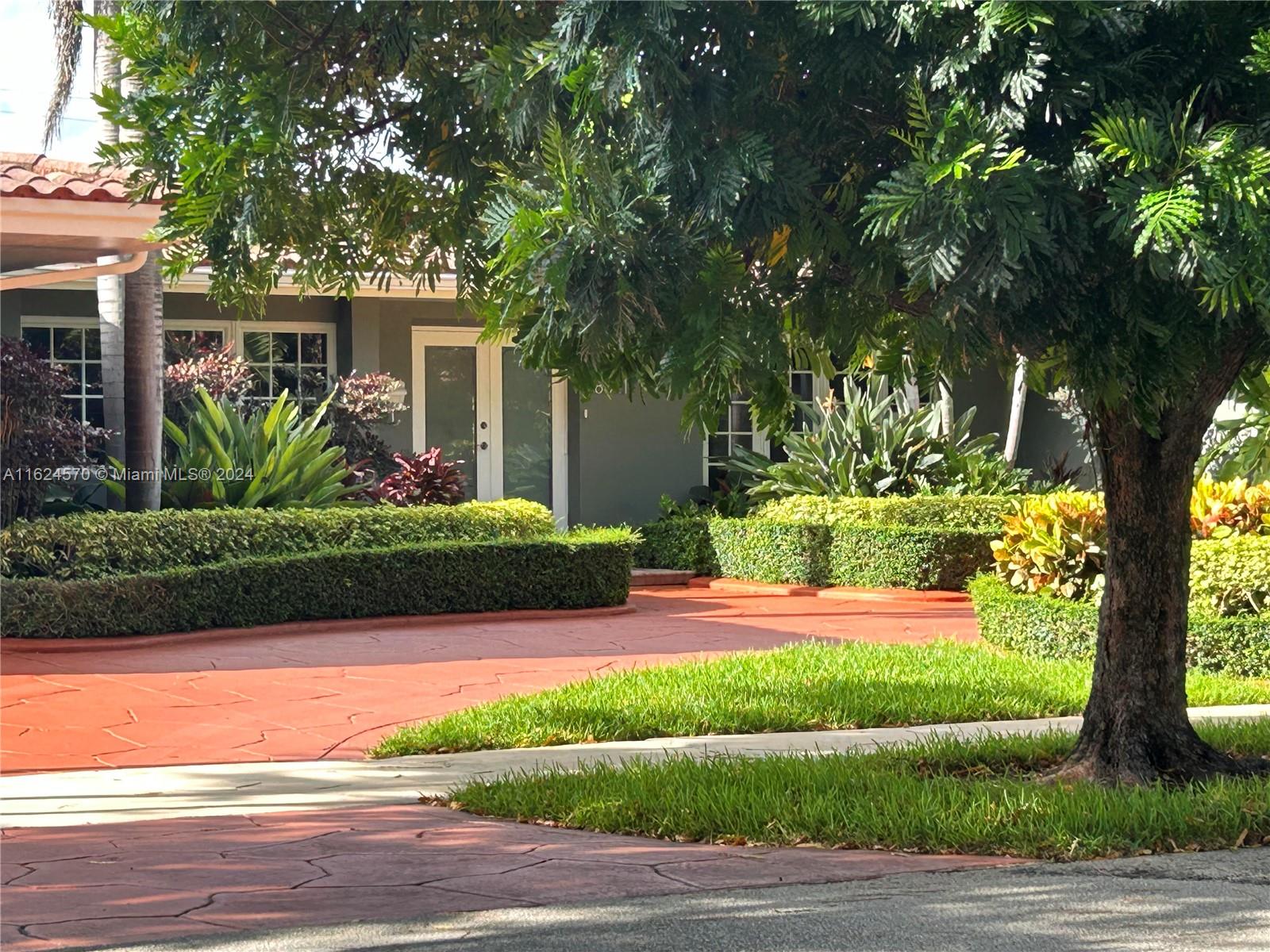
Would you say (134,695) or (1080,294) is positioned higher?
(1080,294)

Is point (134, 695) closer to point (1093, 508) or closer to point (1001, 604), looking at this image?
point (1001, 604)

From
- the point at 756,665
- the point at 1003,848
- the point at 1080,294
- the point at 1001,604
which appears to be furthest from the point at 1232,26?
the point at 1001,604

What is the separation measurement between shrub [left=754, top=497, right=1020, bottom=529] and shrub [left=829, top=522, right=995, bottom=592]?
0.39 m

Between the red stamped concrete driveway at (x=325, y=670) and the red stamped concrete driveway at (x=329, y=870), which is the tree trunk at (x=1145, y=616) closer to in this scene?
the red stamped concrete driveway at (x=329, y=870)

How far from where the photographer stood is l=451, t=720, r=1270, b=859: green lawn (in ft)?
19.2

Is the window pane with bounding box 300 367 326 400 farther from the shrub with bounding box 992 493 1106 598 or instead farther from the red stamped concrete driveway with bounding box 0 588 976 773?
the shrub with bounding box 992 493 1106 598

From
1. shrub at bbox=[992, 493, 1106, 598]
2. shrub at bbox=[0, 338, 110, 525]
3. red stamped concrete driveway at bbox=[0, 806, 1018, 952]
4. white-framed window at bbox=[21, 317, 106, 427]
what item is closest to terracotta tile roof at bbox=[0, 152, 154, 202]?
shrub at bbox=[0, 338, 110, 525]

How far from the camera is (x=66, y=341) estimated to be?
1745 centimetres

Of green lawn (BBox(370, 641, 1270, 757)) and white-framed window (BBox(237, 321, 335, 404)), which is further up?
white-framed window (BBox(237, 321, 335, 404))

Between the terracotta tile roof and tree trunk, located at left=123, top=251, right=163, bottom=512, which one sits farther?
tree trunk, located at left=123, top=251, right=163, bottom=512

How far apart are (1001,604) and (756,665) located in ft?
8.46

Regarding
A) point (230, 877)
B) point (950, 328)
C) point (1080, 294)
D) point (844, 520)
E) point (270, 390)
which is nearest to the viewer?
point (950, 328)

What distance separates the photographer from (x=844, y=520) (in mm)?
16719

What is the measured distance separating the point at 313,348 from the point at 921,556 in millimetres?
8018
